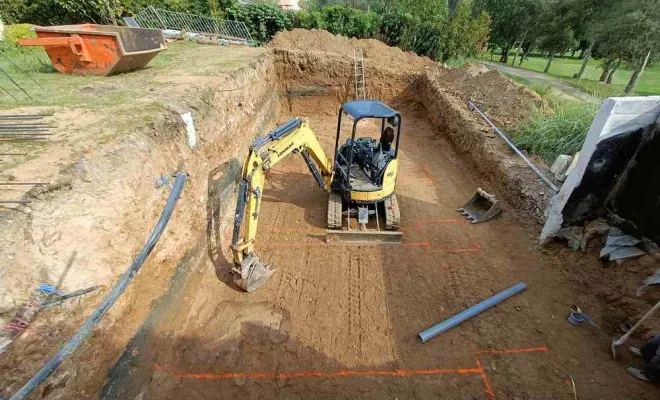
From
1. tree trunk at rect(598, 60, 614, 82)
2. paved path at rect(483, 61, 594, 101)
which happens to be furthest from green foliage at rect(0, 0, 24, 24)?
tree trunk at rect(598, 60, 614, 82)

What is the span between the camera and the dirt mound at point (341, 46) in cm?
1498

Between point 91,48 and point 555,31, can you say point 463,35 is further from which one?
point 91,48

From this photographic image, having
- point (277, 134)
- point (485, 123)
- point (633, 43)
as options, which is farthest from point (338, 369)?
point (633, 43)

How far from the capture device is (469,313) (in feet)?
16.1

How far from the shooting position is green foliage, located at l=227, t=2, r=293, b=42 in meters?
17.1

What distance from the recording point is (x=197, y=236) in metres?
5.53

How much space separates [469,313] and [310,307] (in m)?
2.58

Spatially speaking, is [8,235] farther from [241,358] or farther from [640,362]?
[640,362]

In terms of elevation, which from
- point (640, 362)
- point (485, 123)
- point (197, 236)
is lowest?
point (640, 362)

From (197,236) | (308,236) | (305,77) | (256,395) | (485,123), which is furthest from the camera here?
(305,77)

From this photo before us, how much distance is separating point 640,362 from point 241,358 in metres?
5.47

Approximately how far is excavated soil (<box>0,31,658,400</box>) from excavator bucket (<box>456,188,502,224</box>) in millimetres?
221

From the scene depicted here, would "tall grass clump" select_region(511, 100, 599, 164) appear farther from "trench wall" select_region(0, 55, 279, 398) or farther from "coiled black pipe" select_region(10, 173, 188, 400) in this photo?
"coiled black pipe" select_region(10, 173, 188, 400)

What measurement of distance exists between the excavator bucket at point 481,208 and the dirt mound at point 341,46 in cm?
957
